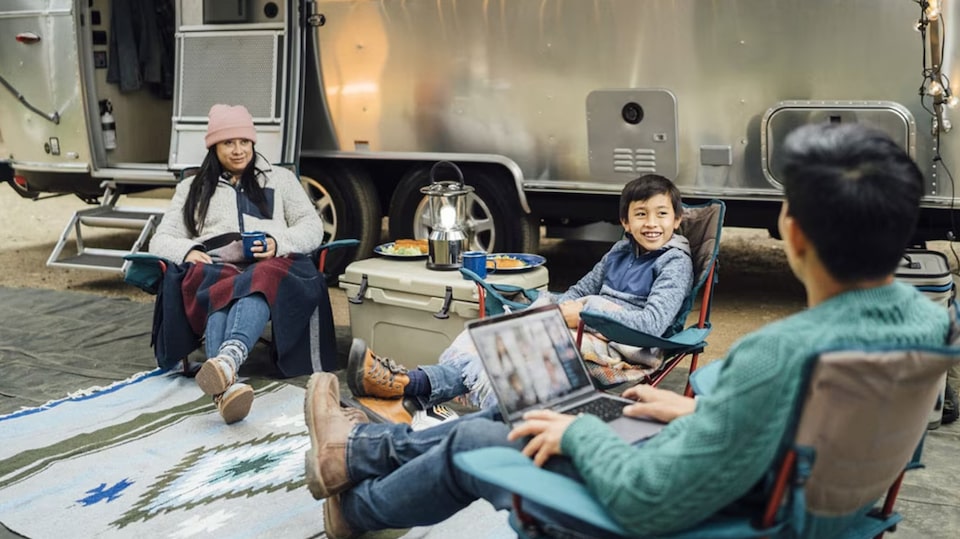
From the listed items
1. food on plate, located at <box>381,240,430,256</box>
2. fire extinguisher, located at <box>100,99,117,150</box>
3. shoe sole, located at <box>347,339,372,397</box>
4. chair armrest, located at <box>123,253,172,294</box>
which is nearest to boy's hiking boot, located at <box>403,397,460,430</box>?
shoe sole, located at <box>347,339,372,397</box>

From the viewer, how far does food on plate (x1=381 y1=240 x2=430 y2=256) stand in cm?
446

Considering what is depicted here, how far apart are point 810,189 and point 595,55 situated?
3.54 meters

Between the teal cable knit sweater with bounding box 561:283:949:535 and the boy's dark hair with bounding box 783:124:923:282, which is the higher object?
the boy's dark hair with bounding box 783:124:923:282

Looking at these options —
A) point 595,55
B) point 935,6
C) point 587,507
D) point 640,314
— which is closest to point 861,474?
point 587,507

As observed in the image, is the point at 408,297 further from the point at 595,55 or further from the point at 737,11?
the point at 737,11

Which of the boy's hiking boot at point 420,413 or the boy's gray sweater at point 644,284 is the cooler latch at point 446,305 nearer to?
the boy's gray sweater at point 644,284

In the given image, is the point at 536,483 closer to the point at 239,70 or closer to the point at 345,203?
the point at 345,203

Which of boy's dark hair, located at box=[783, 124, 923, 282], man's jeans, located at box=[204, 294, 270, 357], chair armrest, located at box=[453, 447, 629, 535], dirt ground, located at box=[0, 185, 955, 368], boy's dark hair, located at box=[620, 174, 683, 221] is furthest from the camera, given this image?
dirt ground, located at box=[0, 185, 955, 368]

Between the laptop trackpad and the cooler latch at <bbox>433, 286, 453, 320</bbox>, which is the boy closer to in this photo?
the cooler latch at <bbox>433, 286, 453, 320</bbox>

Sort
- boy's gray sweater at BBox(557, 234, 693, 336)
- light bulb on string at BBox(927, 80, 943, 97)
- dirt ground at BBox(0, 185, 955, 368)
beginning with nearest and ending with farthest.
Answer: boy's gray sweater at BBox(557, 234, 693, 336), light bulb on string at BBox(927, 80, 943, 97), dirt ground at BBox(0, 185, 955, 368)

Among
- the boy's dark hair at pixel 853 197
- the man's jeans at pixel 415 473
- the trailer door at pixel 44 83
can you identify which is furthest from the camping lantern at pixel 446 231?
the trailer door at pixel 44 83

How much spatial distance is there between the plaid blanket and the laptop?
207 centimetres

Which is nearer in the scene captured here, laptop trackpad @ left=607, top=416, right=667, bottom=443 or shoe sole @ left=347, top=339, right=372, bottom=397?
laptop trackpad @ left=607, top=416, right=667, bottom=443

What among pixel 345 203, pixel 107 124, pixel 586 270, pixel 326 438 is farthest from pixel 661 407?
pixel 107 124
